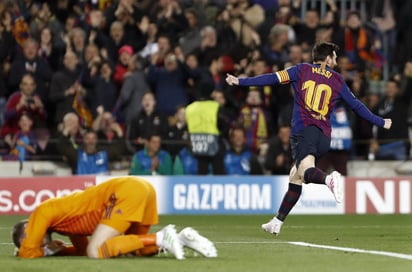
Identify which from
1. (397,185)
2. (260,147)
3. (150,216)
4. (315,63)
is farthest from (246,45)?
(150,216)

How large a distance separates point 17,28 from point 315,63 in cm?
1018

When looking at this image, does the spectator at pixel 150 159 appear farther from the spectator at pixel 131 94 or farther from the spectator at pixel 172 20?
the spectator at pixel 172 20

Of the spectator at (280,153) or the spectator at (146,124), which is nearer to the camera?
the spectator at (280,153)

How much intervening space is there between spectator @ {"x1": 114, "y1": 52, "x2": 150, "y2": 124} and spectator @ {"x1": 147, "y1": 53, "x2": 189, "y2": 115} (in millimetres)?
177

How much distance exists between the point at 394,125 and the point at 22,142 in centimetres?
631

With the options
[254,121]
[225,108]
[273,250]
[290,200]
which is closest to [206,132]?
[225,108]

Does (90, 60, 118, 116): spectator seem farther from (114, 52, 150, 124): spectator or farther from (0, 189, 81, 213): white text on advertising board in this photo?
(0, 189, 81, 213): white text on advertising board

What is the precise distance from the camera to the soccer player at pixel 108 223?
10.1m

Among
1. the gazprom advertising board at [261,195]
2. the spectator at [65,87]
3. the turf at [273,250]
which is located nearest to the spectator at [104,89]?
the spectator at [65,87]

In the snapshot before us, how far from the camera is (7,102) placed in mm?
21266

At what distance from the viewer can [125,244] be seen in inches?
397

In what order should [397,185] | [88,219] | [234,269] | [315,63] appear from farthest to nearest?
[397,185] < [315,63] < [88,219] < [234,269]

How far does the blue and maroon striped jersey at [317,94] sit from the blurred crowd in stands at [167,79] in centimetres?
665

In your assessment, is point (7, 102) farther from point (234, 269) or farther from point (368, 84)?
point (234, 269)
